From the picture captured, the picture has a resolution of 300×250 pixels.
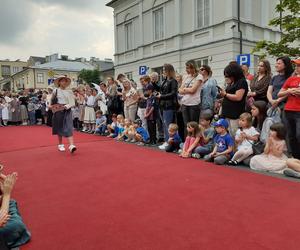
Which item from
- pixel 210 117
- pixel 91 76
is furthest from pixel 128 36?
pixel 210 117

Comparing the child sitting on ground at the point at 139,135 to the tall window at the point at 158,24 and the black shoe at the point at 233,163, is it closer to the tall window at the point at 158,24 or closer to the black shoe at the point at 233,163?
the black shoe at the point at 233,163

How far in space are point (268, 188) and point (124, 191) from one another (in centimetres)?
192

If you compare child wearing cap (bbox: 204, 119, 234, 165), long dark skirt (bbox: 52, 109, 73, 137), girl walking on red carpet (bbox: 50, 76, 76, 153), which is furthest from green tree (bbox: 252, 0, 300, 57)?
long dark skirt (bbox: 52, 109, 73, 137)

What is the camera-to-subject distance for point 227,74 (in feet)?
20.4

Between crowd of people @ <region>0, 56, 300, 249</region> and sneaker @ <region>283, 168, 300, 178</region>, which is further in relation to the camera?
crowd of people @ <region>0, 56, 300, 249</region>

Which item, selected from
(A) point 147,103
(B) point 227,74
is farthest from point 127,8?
(B) point 227,74

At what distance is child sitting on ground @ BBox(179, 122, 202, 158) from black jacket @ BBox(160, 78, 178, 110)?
3.84ft

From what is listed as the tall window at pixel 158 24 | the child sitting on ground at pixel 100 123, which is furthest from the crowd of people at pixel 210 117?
the tall window at pixel 158 24

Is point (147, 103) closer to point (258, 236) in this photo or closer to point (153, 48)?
point (258, 236)

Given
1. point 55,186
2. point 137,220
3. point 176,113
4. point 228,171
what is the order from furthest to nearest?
point 176,113 → point 228,171 → point 55,186 → point 137,220

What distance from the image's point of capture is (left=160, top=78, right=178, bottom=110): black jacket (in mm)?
7551

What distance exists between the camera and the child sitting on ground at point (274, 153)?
5121mm

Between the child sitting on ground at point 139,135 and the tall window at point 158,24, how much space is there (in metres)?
14.4

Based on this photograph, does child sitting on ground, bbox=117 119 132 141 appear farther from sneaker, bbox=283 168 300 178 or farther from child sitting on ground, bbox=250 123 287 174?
sneaker, bbox=283 168 300 178
